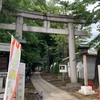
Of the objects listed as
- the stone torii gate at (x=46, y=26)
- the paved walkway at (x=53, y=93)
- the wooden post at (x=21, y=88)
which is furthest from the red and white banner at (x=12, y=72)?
the stone torii gate at (x=46, y=26)

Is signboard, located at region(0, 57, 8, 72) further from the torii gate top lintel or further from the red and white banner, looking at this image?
the torii gate top lintel

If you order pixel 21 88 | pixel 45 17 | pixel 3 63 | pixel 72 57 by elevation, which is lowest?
pixel 21 88

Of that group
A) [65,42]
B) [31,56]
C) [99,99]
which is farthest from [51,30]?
[65,42]

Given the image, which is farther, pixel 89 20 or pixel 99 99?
pixel 89 20

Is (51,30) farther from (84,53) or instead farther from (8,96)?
(8,96)

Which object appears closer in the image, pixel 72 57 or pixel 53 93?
pixel 53 93

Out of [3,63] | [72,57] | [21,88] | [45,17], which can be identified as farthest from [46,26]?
[21,88]

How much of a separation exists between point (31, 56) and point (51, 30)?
314cm

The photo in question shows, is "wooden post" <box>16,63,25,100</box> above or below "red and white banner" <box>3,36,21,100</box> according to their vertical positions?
below

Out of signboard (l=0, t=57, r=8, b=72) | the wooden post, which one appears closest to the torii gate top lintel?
signboard (l=0, t=57, r=8, b=72)

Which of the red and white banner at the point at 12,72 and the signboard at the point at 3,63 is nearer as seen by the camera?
the red and white banner at the point at 12,72

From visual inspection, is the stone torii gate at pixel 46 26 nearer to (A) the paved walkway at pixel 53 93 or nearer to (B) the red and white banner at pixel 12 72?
(A) the paved walkway at pixel 53 93

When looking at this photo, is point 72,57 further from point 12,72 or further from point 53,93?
point 12,72

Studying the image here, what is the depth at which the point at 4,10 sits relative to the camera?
34.1 feet
